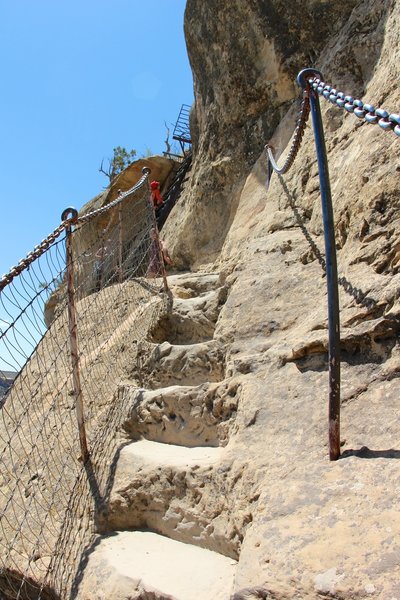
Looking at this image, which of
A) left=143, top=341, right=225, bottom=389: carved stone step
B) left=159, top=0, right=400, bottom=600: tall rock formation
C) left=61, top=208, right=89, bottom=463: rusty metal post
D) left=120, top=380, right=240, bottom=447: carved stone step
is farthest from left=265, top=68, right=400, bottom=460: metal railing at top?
left=61, top=208, right=89, bottom=463: rusty metal post

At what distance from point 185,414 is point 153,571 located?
40.2 inches

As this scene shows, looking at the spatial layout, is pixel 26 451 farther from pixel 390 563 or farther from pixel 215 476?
pixel 390 563

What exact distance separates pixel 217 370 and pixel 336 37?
458 cm

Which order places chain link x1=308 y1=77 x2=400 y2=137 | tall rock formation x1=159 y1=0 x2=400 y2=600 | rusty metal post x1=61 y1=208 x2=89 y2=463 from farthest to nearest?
rusty metal post x1=61 y1=208 x2=89 y2=463, tall rock formation x1=159 y1=0 x2=400 y2=600, chain link x1=308 y1=77 x2=400 y2=137

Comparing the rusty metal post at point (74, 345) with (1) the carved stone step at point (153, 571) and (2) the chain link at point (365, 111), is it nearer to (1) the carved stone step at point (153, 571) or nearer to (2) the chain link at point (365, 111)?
(1) the carved stone step at point (153, 571)

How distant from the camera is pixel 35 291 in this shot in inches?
117

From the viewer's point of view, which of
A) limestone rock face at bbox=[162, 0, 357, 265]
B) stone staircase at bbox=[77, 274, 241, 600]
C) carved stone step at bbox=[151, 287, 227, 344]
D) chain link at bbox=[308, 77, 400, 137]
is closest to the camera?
chain link at bbox=[308, 77, 400, 137]

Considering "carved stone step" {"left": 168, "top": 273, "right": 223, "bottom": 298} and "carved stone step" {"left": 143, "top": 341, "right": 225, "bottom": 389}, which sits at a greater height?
"carved stone step" {"left": 168, "top": 273, "right": 223, "bottom": 298}

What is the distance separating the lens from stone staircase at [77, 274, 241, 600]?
7.23 feet

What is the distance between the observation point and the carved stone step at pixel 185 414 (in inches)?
113

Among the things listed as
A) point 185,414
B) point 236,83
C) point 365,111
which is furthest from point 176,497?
point 236,83

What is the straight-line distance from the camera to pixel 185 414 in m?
3.14

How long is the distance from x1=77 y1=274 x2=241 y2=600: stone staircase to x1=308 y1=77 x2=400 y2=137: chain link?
5.29 ft

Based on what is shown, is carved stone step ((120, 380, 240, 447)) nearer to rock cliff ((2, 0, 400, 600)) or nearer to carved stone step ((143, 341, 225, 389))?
rock cliff ((2, 0, 400, 600))
